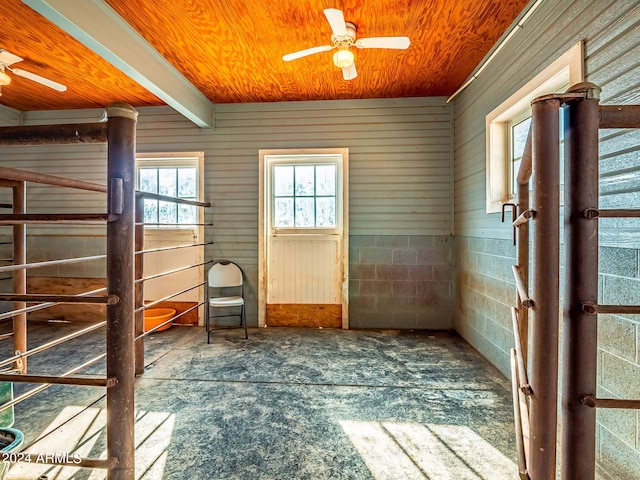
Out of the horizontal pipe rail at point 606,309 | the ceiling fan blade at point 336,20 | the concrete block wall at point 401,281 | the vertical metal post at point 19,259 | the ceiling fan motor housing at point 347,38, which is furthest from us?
the concrete block wall at point 401,281

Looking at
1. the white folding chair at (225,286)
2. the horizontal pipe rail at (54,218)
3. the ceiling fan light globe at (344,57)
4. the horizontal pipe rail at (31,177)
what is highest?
the ceiling fan light globe at (344,57)

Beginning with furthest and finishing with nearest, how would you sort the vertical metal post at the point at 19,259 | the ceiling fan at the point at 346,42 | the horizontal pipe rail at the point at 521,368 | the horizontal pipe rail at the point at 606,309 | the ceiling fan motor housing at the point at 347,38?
the ceiling fan motor housing at the point at 347,38 < the ceiling fan at the point at 346,42 < the vertical metal post at the point at 19,259 < the horizontal pipe rail at the point at 521,368 < the horizontal pipe rail at the point at 606,309

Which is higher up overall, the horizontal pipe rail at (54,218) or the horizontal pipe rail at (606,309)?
the horizontal pipe rail at (54,218)

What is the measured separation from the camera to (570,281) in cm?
65

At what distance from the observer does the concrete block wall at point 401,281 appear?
3545mm

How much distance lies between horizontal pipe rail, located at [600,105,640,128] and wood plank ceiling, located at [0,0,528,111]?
6.30ft

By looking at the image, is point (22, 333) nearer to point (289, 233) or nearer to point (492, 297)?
point (289, 233)

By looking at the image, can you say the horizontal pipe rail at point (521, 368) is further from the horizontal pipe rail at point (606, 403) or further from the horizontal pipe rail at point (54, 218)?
the horizontal pipe rail at point (54, 218)

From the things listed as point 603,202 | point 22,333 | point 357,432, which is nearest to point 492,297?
point 603,202

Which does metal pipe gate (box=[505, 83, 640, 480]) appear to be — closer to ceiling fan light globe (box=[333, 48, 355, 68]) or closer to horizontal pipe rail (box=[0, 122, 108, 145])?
horizontal pipe rail (box=[0, 122, 108, 145])

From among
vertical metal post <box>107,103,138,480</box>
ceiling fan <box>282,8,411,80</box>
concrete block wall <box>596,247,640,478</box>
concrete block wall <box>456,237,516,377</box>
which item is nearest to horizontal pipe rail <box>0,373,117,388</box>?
vertical metal post <box>107,103,138,480</box>

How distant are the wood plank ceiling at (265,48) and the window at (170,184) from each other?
2.36 feet

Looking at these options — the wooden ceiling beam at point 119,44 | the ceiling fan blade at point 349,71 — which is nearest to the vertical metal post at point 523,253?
the ceiling fan blade at point 349,71

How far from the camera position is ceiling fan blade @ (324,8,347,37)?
1872 millimetres
